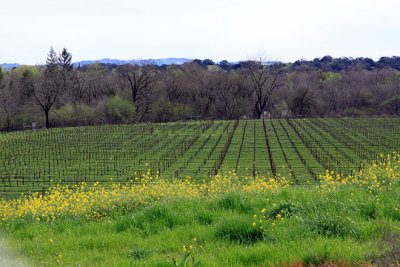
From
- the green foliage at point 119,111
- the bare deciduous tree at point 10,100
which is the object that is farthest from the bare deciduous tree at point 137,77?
the bare deciduous tree at point 10,100

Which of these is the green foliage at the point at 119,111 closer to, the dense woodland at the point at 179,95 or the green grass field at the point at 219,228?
the dense woodland at the point at 179,95

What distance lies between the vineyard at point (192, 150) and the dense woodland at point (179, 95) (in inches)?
554

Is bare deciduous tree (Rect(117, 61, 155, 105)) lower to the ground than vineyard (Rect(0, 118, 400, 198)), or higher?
higher

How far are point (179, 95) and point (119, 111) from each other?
21544 mm

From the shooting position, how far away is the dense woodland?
75.5 meters

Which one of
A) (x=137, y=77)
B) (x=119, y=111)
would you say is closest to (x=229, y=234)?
(x=119, y=111)

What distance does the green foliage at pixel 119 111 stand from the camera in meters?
76.1

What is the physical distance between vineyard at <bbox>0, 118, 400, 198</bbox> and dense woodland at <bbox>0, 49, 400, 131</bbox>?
14064 mm

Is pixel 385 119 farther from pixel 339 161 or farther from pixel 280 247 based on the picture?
pixel 280 247

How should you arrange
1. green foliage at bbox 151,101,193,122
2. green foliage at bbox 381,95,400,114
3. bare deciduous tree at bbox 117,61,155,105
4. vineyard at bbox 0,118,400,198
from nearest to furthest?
1. vineyard at bbox 0,118,400,198
2. green foliage at bbox 381,95,400,114
3. green foliage at bbox 151,101,193,122
4. bare deciduous tree at bbox 117,61,155,105

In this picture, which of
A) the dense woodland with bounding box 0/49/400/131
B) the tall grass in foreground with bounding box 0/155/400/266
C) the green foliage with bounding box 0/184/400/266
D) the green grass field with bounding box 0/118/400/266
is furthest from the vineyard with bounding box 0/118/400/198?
the green foliage with bounding box 0/184/400/266

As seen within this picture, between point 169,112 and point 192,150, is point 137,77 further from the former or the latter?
point 192,150

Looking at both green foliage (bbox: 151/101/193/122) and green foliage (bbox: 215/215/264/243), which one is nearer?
green foliage (bbox: 215/215/264/243)

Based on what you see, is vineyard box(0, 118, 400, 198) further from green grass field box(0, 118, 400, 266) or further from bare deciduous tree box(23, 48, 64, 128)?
green grass field box(0, 118, 400, 266)
